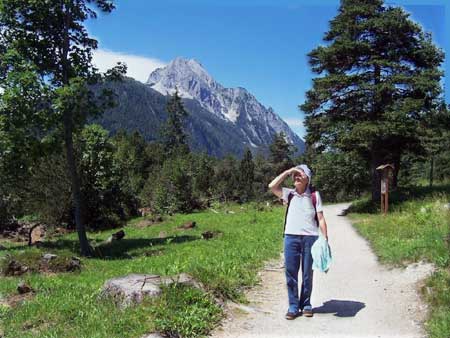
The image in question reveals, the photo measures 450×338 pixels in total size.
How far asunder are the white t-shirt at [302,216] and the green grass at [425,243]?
2079 millimetres

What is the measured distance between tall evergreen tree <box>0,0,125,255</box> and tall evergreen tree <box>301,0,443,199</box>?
39.1 feet

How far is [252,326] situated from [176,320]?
119 centimetres

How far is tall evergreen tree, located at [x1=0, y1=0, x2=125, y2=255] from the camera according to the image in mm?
17578

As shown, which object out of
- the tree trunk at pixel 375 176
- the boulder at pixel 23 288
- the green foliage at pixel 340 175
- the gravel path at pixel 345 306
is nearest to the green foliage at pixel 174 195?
the tree trunk at pixel 375 176

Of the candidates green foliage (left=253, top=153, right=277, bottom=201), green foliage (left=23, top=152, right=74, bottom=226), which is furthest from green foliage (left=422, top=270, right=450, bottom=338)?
green foliage (left=253, top=153, right=277, bottom=201)

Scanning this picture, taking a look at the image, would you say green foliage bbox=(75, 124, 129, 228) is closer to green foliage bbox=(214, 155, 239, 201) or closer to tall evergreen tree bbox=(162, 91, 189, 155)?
green foliage bbox=(214, 155, 239, 201)

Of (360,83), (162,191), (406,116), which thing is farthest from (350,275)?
(162,191)

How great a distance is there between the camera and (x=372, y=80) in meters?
25.9

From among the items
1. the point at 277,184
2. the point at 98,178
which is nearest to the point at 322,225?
the point at 277,184

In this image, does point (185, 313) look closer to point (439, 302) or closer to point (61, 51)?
point (439, 302)

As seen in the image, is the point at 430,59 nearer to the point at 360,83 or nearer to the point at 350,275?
the point at 360,83

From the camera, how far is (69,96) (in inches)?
684

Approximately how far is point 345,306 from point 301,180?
234 cm

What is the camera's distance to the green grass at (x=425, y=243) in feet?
24.0
